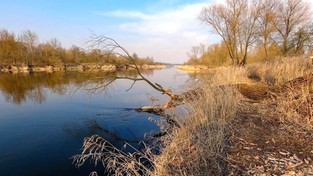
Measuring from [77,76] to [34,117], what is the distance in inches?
98.3

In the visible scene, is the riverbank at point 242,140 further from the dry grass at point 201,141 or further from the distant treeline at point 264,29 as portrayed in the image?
the distant treeline at point 264,29

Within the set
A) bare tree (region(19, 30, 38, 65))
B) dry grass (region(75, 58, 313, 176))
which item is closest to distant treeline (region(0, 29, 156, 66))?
bare tree (region(19, 30, 38, 65))

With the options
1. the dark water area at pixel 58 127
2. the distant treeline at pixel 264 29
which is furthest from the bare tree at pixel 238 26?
the dark water area at pixel 58 127

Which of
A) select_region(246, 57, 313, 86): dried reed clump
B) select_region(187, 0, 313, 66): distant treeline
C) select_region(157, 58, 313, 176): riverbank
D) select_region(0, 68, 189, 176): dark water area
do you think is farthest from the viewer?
select_region(187, 0, 313, 66): distant treeline

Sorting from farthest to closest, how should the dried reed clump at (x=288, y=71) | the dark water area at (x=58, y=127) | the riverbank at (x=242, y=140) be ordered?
the dried reed clump at (x=288, y=71), the dark water area at (x=58, y=127), the riverbank at (x=242, y=140)

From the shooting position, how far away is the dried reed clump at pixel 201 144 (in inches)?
142

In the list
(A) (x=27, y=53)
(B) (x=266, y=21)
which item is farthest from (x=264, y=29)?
(A) (x=27, y=53)

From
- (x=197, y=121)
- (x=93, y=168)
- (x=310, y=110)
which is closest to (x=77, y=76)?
(x=93, y=168)

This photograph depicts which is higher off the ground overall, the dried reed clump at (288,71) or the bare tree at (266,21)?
the bare tree at (266,21)

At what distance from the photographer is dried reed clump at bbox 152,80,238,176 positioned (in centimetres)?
361

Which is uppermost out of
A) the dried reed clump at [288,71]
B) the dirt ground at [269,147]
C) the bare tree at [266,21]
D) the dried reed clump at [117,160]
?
the bare tree at [266,21]

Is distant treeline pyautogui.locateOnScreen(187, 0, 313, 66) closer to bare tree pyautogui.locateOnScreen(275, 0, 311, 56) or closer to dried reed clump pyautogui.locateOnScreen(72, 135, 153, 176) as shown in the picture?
bare tree pyautogui.locateOnScreen(275, 0, 311, 56)

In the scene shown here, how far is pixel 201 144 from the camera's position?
422 cm

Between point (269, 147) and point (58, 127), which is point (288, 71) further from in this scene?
point (58, 127)
